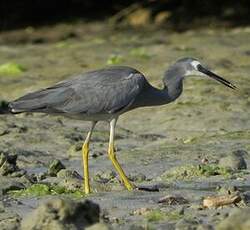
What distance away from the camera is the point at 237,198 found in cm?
760

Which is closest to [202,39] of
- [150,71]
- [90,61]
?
[90,61]

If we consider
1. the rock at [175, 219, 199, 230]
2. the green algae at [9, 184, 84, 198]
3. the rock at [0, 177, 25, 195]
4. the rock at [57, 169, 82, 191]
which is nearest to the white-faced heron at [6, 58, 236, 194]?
the rock at [57, 169, 82, 191]

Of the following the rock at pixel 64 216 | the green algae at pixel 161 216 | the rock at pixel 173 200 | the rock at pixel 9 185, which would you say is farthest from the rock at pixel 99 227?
the rock at pixel 9 185

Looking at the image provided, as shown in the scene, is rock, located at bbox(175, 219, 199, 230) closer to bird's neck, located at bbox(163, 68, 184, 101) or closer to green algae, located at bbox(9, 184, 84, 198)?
green algae, located at bbox(9, 184, 84, 198)

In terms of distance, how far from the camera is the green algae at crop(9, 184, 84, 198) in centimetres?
842

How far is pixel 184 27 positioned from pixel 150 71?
8220 millimetres

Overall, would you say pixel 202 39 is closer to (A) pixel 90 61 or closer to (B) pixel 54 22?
(A) pixel 90 61

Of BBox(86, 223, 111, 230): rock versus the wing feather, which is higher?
BBox(86, 223, 111, 230): rock

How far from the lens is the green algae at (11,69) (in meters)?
17.4

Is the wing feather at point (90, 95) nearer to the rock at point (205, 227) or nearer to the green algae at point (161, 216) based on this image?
the green algae at point (161, 216)

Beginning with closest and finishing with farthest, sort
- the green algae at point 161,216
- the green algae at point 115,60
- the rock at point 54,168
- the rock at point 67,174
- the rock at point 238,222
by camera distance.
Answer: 1. the rock at point 238,222
2. the green algae at point 161,216
3. the rock at point 67,174
4. the rock at point 54,168
5. the green algae at point 115,60

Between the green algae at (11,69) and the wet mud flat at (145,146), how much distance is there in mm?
41

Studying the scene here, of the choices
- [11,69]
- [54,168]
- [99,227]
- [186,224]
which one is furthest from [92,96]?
[11,69]

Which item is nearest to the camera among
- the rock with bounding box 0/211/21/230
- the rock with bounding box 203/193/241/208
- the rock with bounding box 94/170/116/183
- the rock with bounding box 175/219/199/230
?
the rock with bounding box 175/219/199/230
